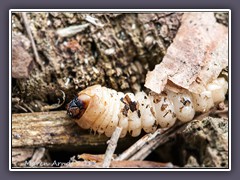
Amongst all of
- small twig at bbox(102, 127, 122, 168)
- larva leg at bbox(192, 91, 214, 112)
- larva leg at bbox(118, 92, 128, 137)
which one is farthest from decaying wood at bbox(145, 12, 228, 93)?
small twig at bbox(102, 127, 122, 168)

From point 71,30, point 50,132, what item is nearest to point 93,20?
point 71,30

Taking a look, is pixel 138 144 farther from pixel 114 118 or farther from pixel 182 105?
pixel 182 105

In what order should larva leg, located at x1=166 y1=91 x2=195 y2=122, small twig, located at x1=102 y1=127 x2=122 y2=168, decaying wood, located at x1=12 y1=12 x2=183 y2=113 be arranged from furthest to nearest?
decaying wood, located at x1=12 y1=12 x2=183 y2=113 → larva leg, located at x1=166 y1=91 x2=195 y2=122 → small twig, located at x1=102 y1=127 x2=122 y2=168

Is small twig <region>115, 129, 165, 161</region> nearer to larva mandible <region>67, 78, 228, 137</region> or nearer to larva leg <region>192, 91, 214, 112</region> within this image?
larva mandible <region>67, 78, 228, 137</region>

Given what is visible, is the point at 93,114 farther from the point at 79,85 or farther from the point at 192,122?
the point at 192,122

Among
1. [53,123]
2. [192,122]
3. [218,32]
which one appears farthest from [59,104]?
[218,32]

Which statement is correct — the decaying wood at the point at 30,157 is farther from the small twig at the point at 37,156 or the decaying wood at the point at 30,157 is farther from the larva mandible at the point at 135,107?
the larva mandible at the point at 135,107
